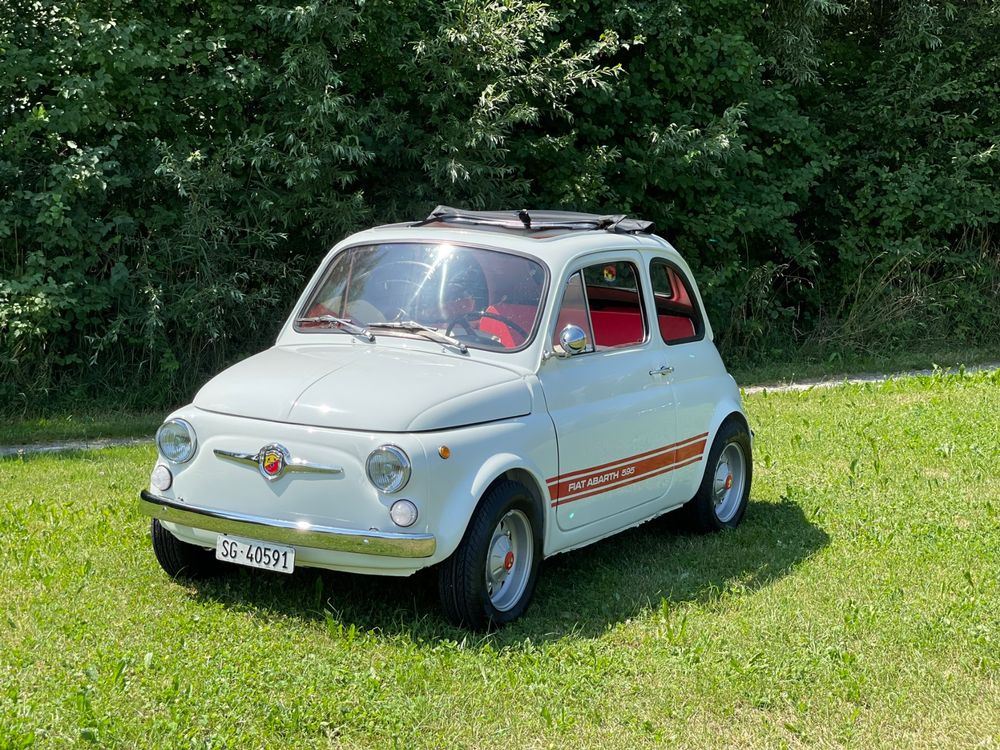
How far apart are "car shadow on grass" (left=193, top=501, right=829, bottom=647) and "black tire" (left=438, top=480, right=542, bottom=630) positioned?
0.09 metres

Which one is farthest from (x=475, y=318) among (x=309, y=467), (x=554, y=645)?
(x=554, y=645)

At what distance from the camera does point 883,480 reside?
9.28 m

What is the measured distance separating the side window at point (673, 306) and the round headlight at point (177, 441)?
2931 millimetres

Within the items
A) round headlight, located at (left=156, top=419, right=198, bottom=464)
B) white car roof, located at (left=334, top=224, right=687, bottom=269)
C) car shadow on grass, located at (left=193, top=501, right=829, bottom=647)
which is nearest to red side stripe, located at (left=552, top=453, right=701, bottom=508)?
car shadow on grass, located at (left=193, top=501, right=829, bottom=647)

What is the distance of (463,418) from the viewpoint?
5.93 m

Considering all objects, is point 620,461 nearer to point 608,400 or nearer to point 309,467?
point 608,400

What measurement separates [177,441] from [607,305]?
257 cm

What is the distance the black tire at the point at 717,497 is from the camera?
787 cm

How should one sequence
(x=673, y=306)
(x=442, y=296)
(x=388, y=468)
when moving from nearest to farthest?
(x=388, y=468), (x=442, y=296), (x=673, y=306)

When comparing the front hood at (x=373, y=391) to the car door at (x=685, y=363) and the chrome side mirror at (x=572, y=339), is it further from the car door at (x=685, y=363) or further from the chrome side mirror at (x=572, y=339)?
the car door at (x=685, y=363)

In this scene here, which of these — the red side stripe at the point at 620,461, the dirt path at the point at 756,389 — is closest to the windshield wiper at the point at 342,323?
the red side stripe at the point at 620,461

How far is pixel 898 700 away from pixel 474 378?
7.85 ft

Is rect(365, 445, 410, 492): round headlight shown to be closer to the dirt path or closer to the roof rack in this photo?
the roof rack

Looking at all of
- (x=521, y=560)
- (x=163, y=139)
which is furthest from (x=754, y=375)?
(x=521, y=560)
